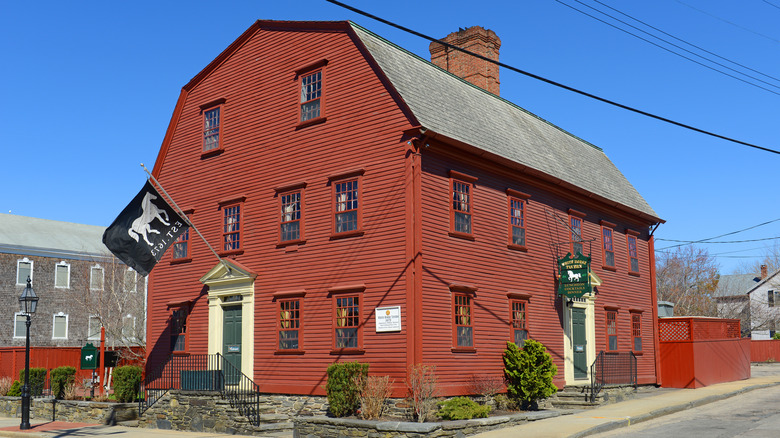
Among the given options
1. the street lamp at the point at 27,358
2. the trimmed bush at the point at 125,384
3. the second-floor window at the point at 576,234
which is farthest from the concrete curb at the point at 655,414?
the street lamp at the point at 27,358

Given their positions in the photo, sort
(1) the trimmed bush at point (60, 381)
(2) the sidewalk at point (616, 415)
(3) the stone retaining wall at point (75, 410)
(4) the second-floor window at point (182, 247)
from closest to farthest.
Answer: (2) the sidewalk at point (616, 415)
(3) the stone retaining wall at point (75, 410)
(4) the second-floor window at point (182, 247)
(1) the trimmed bush at point (60, 381)

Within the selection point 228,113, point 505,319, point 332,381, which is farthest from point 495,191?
point 228,113

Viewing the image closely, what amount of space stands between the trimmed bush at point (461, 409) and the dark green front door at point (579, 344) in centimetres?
675

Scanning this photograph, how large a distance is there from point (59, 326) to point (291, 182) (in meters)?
32.3

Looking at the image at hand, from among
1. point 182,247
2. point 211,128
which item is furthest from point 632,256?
point 182,247

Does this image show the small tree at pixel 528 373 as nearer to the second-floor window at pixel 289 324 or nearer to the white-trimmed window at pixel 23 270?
the second-floor window at pixel 289 324

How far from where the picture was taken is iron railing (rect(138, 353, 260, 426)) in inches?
717

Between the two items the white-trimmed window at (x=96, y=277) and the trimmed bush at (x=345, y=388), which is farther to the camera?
the white-trimmed window at (x=96, y=277)

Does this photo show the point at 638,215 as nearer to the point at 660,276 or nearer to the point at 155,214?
the point at 155,214

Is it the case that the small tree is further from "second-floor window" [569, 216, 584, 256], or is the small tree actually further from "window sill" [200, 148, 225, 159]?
"window sill" [200, 148, 225, 159]

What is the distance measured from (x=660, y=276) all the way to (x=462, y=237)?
170 feet

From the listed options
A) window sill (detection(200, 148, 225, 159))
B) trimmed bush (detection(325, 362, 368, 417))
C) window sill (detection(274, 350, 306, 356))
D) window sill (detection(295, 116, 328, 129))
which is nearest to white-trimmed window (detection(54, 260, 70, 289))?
window sill (detection(200, 148, 225, 159))

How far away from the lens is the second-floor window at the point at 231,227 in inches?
845

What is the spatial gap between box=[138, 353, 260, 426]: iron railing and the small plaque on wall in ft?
11.6
